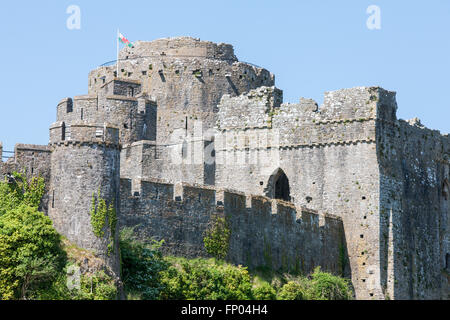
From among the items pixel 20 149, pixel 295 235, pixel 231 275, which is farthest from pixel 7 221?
pixel 295 235

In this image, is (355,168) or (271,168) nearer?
(355,168)

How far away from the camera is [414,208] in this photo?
61.7 m

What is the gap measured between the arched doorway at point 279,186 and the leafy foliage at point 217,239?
28.4ft

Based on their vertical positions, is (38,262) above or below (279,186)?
below

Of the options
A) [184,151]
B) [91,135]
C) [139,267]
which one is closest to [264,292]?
[139,267]

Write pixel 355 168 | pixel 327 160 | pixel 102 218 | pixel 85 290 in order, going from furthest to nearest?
1. pixel 327 160
2. pixel 355 168
3. pixel 102 218
4. pixel 85 290

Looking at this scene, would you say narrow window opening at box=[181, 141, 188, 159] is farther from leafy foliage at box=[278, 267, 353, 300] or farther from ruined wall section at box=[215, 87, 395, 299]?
leafy foliage at box=[278, 267, 353, 300]

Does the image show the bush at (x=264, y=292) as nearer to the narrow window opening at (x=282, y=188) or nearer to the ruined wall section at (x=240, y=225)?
the ruined wall section at (x=240, y=225)

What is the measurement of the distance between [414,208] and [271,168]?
22.2 ft

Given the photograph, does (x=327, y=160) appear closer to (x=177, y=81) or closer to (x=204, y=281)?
(x=177, y=81)

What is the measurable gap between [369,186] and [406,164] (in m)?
3.18

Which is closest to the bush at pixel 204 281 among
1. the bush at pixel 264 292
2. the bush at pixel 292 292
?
the bush at pixel 264 292

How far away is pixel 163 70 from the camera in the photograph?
6706 cm
